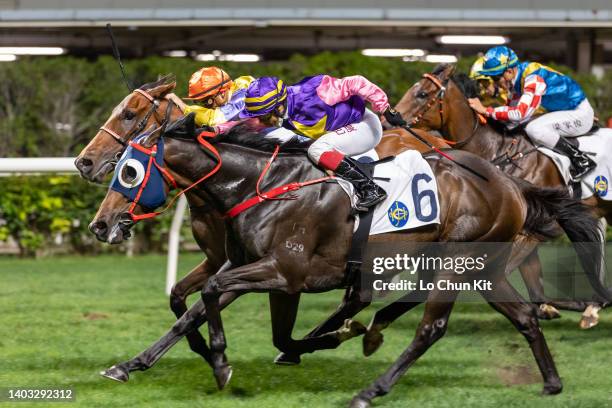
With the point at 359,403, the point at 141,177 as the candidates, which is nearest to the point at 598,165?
the point at 359,403

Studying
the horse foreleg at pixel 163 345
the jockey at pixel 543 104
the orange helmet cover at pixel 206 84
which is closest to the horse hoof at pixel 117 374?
the horse foreleg at pixel 163 345

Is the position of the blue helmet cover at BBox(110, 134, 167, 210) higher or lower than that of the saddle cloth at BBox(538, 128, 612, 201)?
higher

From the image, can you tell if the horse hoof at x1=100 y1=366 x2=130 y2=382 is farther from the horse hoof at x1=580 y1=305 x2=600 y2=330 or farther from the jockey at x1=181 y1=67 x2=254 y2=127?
the horse hoof at x1=580 y1=305 x2=600 y2=330

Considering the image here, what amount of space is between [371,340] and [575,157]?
2.21 meters

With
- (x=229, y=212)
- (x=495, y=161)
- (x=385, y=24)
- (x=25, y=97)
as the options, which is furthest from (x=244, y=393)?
(x=385, y=24)

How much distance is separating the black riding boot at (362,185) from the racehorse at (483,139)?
208cm

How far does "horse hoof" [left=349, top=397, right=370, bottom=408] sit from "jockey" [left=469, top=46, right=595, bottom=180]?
2.72 m

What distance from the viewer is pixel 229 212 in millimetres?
5406

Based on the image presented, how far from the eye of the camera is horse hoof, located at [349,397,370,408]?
5.18 meters

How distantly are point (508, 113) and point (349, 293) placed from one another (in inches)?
74.8

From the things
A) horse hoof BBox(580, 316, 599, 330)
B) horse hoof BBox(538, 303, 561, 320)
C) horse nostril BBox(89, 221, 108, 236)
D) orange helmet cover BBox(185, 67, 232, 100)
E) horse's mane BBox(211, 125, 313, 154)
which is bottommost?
horse hoof BBox(538, 303, 561, 320)

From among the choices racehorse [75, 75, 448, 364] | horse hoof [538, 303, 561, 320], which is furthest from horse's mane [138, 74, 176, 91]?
horse hoof [538, 303, 561, 320]

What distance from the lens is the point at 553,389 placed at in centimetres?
546

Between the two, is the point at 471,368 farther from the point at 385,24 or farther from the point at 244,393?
the point at 385,24
